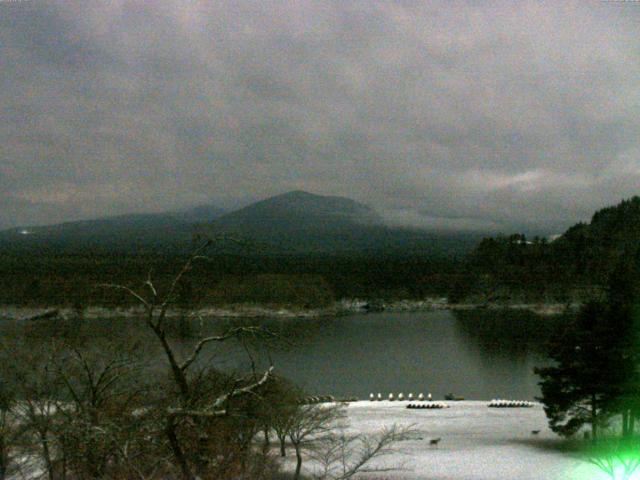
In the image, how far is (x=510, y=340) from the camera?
36.5 meters

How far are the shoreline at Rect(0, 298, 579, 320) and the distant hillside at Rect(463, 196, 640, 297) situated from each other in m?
4.05

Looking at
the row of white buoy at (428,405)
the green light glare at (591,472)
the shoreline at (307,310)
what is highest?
the green light glare at (591,472)

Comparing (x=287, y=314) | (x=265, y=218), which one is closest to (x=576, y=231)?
(x=287, y=314)

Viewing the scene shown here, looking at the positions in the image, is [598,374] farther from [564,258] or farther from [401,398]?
[564,258]

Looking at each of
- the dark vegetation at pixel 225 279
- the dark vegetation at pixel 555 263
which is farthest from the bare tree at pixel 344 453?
the dark vegetation at pixel 555 263

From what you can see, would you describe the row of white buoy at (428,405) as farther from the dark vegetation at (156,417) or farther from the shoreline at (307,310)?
the shoreline at (307,310)

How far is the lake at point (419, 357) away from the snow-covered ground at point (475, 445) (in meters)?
2.84

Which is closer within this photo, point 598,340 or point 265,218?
point 598,340

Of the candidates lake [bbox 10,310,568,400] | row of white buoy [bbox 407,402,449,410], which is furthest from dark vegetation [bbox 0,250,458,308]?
row of white buoy [bbox 407,402,449,410]

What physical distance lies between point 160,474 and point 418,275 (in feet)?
216

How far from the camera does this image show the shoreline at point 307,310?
5144 cm

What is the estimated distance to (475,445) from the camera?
1375cm

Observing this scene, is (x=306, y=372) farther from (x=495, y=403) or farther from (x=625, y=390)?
(x=625, y=390)

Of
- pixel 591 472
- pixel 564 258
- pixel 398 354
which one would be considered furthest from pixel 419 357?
pixel 564 258
